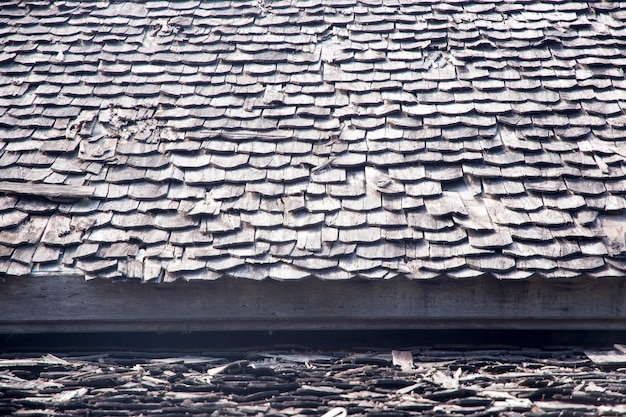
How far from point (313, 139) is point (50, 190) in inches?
71.0

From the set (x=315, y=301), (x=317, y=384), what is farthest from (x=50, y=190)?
(x=317, y=384)

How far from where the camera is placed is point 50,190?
3.86 metres

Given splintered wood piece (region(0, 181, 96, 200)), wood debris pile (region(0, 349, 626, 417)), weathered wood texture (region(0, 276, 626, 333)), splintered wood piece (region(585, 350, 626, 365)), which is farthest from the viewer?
splintered wood piece (region(0, 181, 96, 200))

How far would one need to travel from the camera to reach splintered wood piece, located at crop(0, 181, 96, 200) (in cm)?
383

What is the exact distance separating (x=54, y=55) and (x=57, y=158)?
125 cm

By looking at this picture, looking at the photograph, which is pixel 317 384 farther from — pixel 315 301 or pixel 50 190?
pixel 50 190

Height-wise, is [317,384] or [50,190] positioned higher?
[50,190]

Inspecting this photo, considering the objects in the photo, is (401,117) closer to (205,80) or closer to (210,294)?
(205,80)

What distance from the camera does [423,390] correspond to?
3223 millimetres

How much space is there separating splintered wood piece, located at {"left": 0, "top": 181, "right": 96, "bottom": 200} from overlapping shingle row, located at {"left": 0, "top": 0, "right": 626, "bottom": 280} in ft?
0.04

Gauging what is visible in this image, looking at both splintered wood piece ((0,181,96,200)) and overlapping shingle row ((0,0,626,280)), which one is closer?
overlapping shingle row ((0,0,626,280))

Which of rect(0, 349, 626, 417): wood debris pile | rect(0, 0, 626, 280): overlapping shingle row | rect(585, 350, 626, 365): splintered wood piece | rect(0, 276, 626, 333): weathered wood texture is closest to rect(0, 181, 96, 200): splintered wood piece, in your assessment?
rect(0, 0, 626, 280): overlapping shingle row

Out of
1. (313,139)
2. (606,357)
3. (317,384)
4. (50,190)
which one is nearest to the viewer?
(317,384)

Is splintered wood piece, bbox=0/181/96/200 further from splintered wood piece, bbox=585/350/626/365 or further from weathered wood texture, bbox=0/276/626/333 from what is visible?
splintered wood piece, bbox=585/350/626/365
